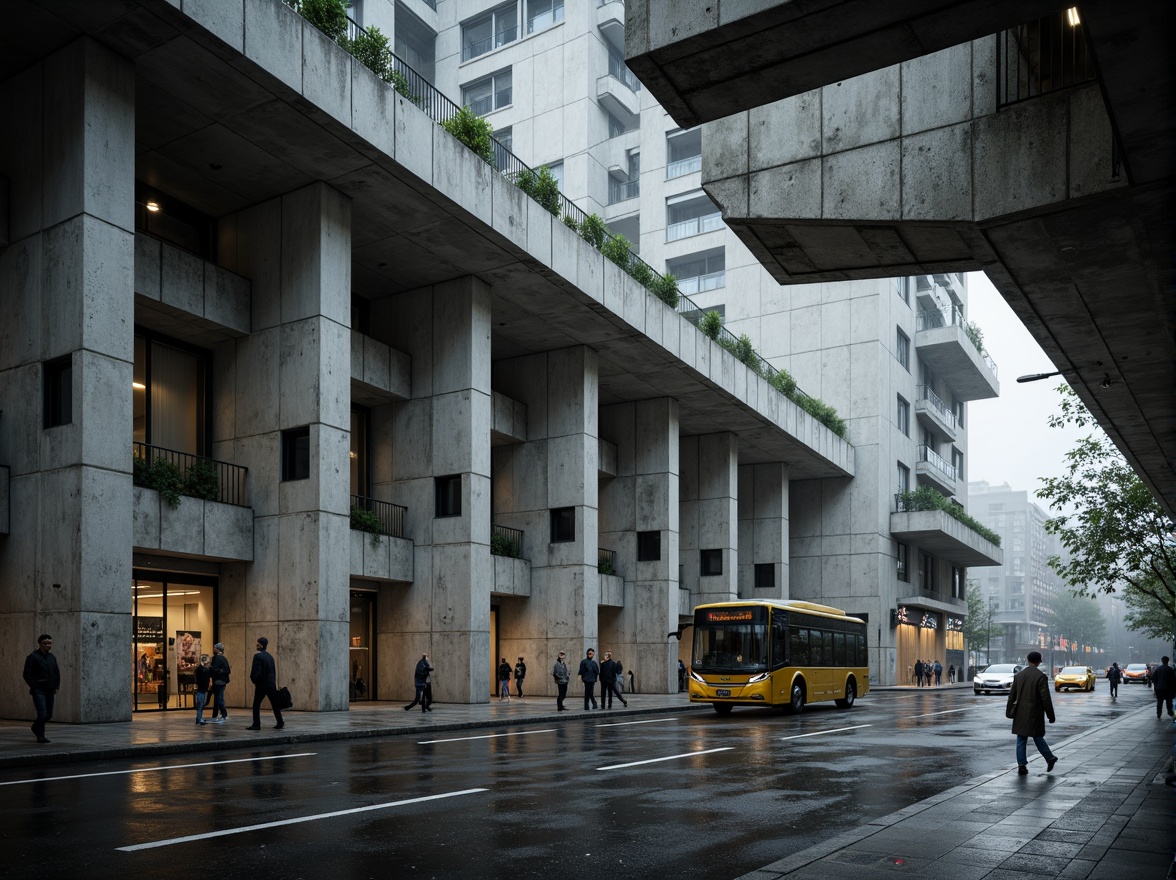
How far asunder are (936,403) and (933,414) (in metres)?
3.12

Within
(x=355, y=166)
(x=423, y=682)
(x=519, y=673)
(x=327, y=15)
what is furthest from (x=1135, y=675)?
(x=327, y=15)

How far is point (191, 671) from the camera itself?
2594 cm

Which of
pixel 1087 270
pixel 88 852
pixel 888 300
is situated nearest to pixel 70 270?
pixel 88 852

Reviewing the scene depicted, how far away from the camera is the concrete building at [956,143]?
855cm

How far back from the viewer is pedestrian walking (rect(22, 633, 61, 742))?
51.8ft

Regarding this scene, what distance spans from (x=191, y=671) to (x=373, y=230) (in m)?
11.4

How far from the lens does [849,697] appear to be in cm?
3338

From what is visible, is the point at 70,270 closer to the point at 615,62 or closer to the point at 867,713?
the point at 867,713

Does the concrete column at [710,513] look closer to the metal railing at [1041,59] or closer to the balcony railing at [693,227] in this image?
the balcony railing at [693,227]

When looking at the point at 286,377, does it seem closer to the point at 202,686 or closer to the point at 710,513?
the point at 202,686

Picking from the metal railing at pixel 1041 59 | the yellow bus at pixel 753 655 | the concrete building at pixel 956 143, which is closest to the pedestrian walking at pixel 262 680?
the concrete building at pixel 956 143

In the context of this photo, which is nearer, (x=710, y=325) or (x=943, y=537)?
(x=710, y=325)

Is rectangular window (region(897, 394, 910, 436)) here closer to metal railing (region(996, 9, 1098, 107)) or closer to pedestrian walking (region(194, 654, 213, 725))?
pedestrian walking (region(194, 654, 213, 725))

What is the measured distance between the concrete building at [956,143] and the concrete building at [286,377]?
11731 millimetres
